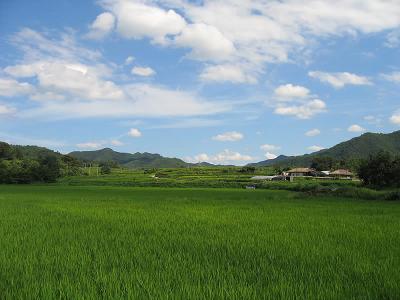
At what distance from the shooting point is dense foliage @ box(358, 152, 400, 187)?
3969 centimetres

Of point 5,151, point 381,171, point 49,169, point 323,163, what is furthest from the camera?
point 323,163

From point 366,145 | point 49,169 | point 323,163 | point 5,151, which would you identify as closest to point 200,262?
point 49,169

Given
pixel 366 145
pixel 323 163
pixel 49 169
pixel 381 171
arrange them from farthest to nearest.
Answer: pixel 366 145 → pixel 323 163 → pixel 49 169 → pixel 381 171

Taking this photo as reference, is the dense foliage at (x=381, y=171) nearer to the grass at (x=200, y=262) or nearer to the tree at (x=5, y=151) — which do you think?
the grass at (x=200, y=262)

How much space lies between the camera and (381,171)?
40844 millimetres

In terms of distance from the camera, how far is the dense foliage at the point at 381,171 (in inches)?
1563

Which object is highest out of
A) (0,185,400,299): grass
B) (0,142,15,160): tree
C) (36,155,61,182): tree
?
(0,142,15,160): tree

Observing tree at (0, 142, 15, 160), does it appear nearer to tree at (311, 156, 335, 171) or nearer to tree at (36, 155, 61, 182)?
tree at (36, 155, 61, 182)

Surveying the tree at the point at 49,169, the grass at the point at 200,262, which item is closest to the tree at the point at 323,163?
the tree at the point at 49,169

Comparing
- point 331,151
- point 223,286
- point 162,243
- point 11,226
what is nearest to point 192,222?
point 162,243

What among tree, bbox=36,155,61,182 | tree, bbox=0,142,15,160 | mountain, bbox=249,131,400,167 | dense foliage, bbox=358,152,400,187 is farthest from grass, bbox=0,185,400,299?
mountain, bbox=249,131,400,167

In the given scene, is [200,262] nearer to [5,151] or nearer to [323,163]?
[5,151]

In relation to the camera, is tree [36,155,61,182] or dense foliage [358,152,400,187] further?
tree [36,155,61,182]

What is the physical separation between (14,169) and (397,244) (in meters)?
63.3
